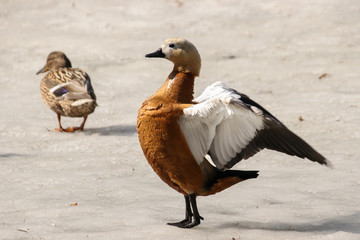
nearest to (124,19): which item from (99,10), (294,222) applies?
(99,10)

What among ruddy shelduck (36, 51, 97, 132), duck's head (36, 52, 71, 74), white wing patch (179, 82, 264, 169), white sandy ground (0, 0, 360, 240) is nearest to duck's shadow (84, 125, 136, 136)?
white sandy ground (0, 0, 360, 240)

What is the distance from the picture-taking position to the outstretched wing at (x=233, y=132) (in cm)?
518

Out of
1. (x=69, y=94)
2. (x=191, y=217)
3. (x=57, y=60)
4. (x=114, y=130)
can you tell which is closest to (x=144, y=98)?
(x=57, y=60)

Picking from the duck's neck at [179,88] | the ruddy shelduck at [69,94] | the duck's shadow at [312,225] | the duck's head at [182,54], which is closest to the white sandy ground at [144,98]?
the duck's shadow at [312,225]

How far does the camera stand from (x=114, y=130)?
971 cm

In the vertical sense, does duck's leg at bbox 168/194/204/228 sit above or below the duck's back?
above

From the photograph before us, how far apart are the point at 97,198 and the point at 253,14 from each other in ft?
32.3

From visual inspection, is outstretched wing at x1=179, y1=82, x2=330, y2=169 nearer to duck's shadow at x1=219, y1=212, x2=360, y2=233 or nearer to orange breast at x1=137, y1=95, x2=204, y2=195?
orange breast at x1=137, y1=95, x2=204, y2=195

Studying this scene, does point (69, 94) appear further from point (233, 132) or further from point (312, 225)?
point (312, 225)

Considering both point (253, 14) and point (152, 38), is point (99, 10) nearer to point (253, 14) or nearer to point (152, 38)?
point (152, 38)

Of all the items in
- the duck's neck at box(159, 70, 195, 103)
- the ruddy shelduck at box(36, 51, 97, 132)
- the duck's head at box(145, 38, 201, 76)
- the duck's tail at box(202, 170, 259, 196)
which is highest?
the duck's head at box(145, 38, 201, 76)

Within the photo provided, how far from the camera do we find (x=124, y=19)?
51.3 feet

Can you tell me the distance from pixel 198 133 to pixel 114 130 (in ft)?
14.5

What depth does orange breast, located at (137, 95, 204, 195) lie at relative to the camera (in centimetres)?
537
